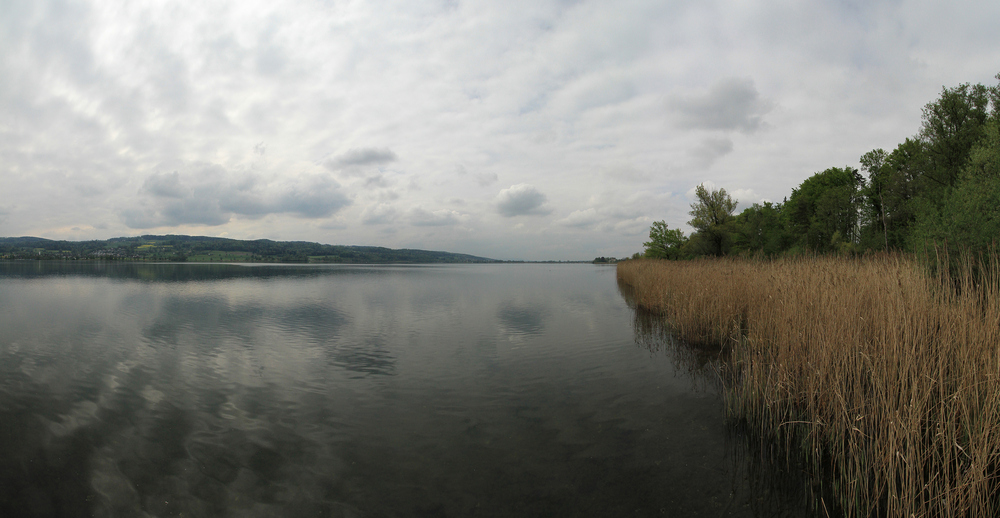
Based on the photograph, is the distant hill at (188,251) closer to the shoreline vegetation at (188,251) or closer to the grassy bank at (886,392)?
the shoreline vegetation at (188,251)

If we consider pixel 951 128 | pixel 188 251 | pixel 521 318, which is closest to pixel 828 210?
pixel 951 128

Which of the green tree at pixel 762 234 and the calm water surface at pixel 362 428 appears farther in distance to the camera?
the green tree at pixel 762 234

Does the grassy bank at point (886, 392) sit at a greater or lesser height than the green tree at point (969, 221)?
lesser

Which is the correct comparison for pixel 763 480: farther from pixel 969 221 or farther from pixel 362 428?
pixel 969 221

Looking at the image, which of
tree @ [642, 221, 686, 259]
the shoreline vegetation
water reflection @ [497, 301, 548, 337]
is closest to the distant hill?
the shoreline vegetation

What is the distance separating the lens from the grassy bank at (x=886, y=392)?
10.7 ft

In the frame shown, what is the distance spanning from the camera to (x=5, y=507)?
418 cm

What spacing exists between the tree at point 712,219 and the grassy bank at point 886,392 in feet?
116

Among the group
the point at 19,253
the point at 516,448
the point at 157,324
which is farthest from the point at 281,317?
the point at 19,253

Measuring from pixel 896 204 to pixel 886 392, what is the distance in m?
43.1

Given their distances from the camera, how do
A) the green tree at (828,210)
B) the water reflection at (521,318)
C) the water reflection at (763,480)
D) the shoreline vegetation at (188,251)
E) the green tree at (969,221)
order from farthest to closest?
the shoreline vegetation at (188,251) < the green tree at (828,210) < the water reflection at (521,318) < the green tree at (969,221) < the water reflection at (763,480)

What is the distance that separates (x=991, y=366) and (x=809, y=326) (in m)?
2.31

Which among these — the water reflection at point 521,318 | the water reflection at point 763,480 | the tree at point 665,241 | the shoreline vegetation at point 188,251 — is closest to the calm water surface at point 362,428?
the water reflection at point 763,480

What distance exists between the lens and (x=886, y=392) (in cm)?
Result: 419
